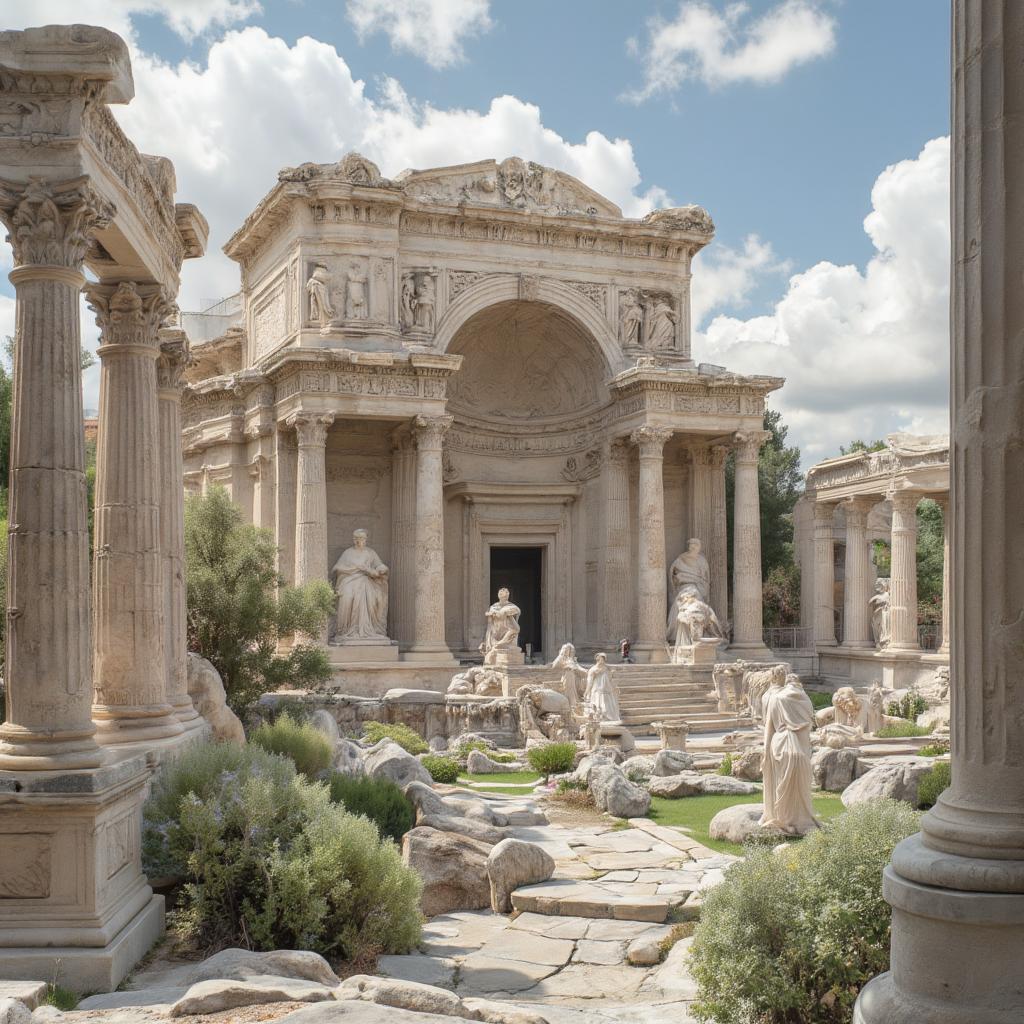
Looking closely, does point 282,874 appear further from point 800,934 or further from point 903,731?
point 903,731

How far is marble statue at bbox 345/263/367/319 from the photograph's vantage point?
83.5ft

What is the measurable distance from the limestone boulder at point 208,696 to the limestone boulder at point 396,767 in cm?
181

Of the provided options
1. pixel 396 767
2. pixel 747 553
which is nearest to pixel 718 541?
pixel 747 553

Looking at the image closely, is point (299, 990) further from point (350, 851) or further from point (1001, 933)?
point (1001, 933)

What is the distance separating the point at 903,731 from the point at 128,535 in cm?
1549

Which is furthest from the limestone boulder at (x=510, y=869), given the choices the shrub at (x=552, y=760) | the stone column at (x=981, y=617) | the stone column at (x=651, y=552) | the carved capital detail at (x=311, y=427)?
the stone column at (x=651, y=552)

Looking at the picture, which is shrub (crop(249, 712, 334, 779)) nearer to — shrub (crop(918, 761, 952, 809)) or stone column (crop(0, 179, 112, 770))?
stone column (crop(0, 179, 112, 770))

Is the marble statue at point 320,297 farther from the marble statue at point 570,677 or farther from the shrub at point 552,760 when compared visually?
the shrub at point 552,760

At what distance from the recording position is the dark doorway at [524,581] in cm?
3059

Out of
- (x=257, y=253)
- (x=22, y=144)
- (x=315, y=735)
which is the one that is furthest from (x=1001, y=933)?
(x=257, y=253)

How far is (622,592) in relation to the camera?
91.8 feet

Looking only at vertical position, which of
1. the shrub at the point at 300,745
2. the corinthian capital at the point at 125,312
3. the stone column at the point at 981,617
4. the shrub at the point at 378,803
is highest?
the corinthian capital at the point at 125,312

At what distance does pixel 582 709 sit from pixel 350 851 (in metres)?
14.0

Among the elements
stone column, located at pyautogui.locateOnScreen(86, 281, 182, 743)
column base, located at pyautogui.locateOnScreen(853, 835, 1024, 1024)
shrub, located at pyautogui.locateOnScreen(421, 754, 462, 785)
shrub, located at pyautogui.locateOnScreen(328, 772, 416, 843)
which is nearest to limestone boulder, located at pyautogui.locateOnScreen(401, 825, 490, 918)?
shrub, located at pyautogui.locateOnScreen(328, 772, 416, 843)
